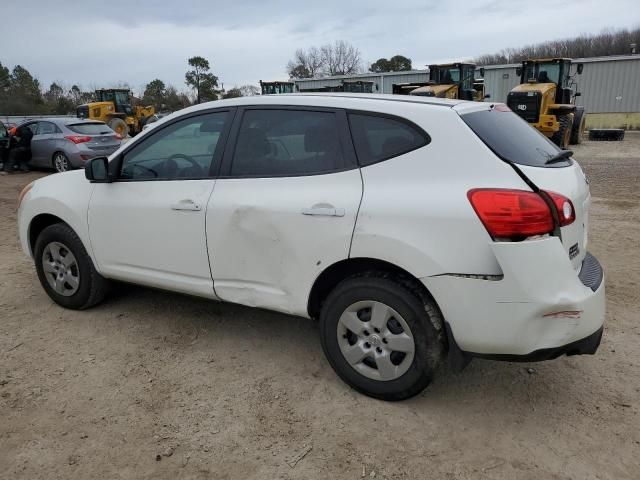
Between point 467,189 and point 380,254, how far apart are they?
551 mm

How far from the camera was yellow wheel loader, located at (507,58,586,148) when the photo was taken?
16.2 meters

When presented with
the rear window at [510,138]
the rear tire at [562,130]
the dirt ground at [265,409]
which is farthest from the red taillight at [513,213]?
the rear tire at [562,130]

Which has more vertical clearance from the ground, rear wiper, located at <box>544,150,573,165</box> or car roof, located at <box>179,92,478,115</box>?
car roof, located at <box>179,92,478,115</box>

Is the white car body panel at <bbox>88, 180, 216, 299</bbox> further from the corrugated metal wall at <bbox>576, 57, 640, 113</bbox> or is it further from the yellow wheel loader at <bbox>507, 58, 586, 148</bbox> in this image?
the corrugated metal wall at <bbox>576, 57, 640, 113</bbox>

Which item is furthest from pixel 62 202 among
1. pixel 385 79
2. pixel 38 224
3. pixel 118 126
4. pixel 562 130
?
pixel 385 79

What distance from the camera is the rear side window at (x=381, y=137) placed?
9.11 feet

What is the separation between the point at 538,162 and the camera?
2.78m

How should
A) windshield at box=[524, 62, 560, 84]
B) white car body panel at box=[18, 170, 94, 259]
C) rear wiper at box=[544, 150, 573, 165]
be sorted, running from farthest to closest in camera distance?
windshield at box=[524, 62, 560, 84] < white car body panel at box=[18, 170, 94, 259] < rear wiper at box=[544, 150, 573, 165]

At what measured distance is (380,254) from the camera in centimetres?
272

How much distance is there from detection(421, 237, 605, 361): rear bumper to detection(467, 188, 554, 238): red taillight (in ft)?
0.21

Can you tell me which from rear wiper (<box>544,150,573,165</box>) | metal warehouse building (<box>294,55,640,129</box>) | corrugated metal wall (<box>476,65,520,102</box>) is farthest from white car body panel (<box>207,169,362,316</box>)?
corrugated metal wall (<box>476,65,520,102</box>)

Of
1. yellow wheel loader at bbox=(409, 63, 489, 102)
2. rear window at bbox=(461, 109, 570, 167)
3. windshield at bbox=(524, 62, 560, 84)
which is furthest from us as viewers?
yellow wheel loader at bbox=(409, 63, 489, 102)

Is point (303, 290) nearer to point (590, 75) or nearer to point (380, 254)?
point (380, 254)

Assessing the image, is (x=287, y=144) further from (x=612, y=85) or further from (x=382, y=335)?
(x=612, y=85)
